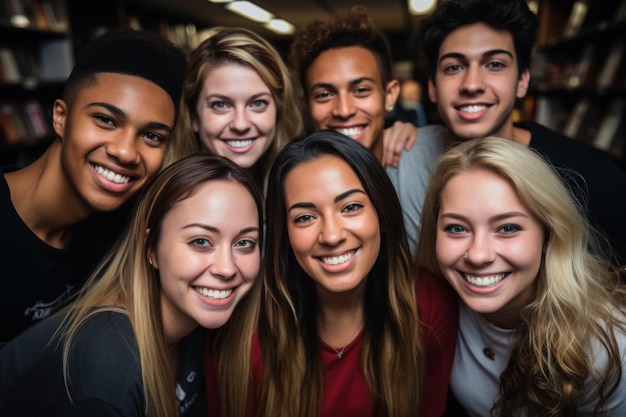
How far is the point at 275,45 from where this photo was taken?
431 cm

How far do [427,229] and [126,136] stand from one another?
1111 millimetres

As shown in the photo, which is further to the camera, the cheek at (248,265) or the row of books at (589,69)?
the row of books at (589,69)

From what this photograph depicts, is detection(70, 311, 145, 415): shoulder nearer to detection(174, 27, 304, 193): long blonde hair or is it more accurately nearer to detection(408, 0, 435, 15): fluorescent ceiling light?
detection(174, 27, 304, 193): long blonde hair

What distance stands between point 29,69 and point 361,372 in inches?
159

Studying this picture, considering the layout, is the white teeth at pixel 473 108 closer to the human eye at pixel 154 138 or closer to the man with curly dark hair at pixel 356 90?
the man with curly dark hair at pixel 356 90

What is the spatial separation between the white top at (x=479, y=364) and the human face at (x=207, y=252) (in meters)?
0.83

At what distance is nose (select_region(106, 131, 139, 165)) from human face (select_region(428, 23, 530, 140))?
4.11 ft

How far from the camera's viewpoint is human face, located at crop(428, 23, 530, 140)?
6.74ft

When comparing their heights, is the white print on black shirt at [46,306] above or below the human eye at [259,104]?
below

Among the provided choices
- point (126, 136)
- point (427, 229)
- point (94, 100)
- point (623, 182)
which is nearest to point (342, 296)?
point (427, 229)

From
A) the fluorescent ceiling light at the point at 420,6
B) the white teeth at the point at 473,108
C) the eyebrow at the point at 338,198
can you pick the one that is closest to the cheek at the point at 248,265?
the eyebrow at the point at 338,198

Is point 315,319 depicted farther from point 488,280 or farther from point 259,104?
point 259,104

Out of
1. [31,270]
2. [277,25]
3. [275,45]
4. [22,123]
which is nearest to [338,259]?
[31,270]

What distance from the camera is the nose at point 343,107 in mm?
2189
